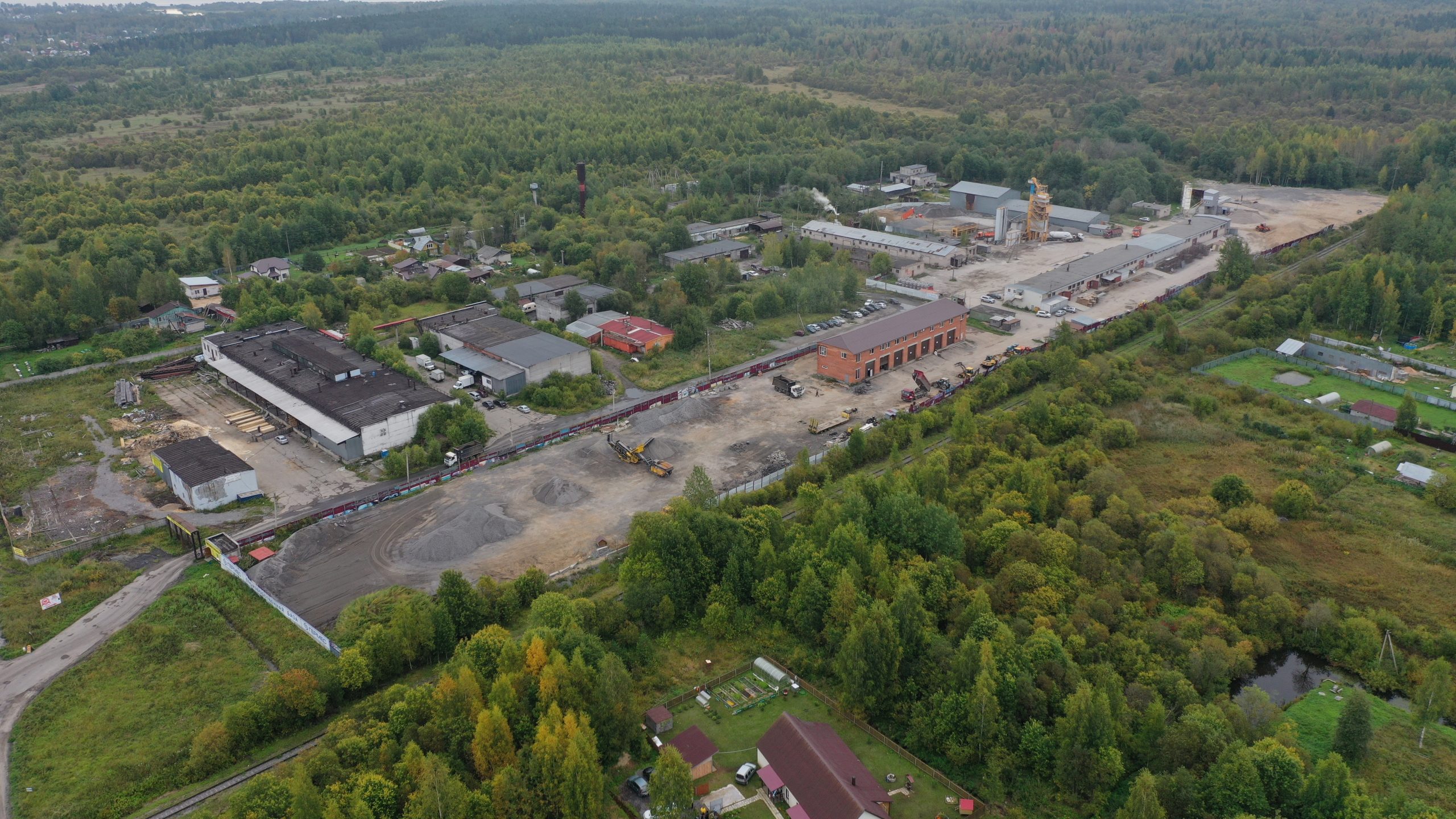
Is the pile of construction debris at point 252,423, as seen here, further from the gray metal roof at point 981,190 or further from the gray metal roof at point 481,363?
the gray metal roof at point 981,190

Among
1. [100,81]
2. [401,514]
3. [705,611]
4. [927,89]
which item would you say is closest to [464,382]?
[401,514]

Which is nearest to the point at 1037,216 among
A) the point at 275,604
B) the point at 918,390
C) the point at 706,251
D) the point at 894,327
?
the point at 706,251

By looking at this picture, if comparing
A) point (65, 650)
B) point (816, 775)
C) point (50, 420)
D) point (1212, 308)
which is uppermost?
point (1212, 308)

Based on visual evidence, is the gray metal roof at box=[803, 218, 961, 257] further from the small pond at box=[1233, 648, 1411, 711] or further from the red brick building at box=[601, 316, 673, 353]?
the small pond at box=[1233, 648, 1411, 711]

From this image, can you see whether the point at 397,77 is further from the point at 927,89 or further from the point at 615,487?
the point at 615,487

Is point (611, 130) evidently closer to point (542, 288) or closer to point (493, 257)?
point (493, 257)
